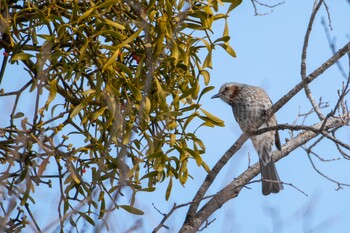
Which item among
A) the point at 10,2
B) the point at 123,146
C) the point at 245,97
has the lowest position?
the point at 123,146

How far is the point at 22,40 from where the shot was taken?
95.1 inches

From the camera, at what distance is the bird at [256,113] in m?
3.84

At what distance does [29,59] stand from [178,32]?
52cm

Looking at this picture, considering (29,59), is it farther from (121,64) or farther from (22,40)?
(121,64)

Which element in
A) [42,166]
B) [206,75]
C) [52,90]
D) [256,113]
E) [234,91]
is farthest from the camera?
[234,91]

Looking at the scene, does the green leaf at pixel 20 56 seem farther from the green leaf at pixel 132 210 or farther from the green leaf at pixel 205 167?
the green leaf at pixel 205 167

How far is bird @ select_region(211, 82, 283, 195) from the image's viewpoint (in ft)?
12.6

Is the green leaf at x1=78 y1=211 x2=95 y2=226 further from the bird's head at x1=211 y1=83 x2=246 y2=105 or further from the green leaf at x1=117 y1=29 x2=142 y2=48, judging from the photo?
the bird's head at x1=211 y1=83 x2=246 y2=105

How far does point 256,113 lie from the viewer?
3945mm

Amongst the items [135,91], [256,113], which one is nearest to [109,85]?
[135,91]

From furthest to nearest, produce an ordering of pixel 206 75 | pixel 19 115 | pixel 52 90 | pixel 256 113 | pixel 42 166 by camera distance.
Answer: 1. pixel 256 113
2. pixel 206 75
3. pixel 19 115
4. pixel 52 90
5. pixel 42 166

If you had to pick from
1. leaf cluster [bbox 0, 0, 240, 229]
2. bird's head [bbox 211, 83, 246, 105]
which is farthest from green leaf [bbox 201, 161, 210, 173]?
bird's head [bbox 211, 83, 246, 105]

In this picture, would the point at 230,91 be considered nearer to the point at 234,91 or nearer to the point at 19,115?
the point at 234,91

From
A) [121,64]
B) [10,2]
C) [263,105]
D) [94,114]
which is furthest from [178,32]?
[263,105]
